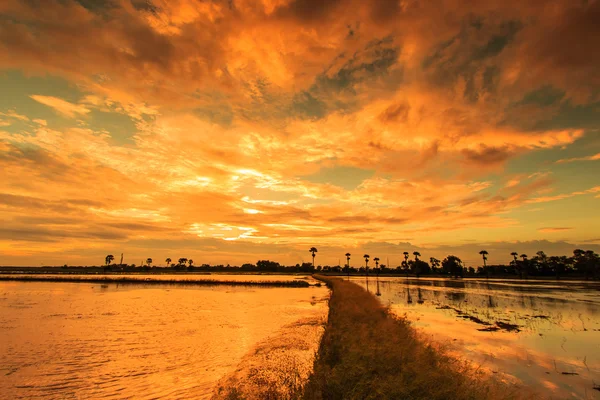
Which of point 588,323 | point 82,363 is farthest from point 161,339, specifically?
point 588,323

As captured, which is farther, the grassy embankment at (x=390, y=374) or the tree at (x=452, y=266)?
the tree at (x=452, y=266)

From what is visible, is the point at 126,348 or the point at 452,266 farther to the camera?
the point at 452,266

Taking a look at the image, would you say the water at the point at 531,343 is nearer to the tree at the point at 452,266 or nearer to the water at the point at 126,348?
the water at the point at 126,348

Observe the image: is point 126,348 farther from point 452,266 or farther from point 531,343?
point 452,266

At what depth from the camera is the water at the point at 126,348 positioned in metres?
12.5

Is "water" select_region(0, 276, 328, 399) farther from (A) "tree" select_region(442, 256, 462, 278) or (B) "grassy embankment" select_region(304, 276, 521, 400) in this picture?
(A) "tree" select_region(442, 256, 462, 278)

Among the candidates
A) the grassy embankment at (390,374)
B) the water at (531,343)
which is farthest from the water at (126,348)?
the water at (531,343)

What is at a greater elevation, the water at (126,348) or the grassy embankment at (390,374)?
the grassy embankment at (390,374)

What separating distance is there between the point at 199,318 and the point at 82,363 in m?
14.4

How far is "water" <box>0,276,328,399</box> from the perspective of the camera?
41.0 ft

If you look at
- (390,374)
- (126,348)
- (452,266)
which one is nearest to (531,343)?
(390,374)

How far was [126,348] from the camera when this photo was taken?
18.4m

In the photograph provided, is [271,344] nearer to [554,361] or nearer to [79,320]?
[554,361]

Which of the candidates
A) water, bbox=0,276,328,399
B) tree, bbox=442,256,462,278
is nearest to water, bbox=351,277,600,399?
water, bbox=0,276,328,399
